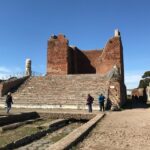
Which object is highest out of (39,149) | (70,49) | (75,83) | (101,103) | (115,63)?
(70,49)

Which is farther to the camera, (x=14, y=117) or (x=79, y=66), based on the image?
(x=79, y=66)

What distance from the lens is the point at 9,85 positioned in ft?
101

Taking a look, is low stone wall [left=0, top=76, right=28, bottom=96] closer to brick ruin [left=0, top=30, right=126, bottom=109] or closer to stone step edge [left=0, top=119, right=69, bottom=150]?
brick ruin [left=0, top=30, right=126, bottom=109]

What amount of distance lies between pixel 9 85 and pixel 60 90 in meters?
A: 5.22

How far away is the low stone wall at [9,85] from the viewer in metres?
29.6

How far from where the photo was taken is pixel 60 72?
127 feet

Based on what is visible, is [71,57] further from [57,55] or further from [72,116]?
[72,116]

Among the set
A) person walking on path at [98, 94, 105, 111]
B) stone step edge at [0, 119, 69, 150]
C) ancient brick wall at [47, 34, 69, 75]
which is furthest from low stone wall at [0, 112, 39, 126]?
ancient brick wall at [47, 34, 69, 75]

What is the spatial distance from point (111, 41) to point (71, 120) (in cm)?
1924

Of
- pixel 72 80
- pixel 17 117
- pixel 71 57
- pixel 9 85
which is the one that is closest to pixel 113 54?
pixel 71 57

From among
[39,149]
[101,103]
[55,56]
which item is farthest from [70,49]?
[39,149]

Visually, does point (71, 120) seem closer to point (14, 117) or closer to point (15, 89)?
point (14, 117)

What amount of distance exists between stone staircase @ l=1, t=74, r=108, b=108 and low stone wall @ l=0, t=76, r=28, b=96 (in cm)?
60

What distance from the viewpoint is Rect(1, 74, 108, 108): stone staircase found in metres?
26.8
